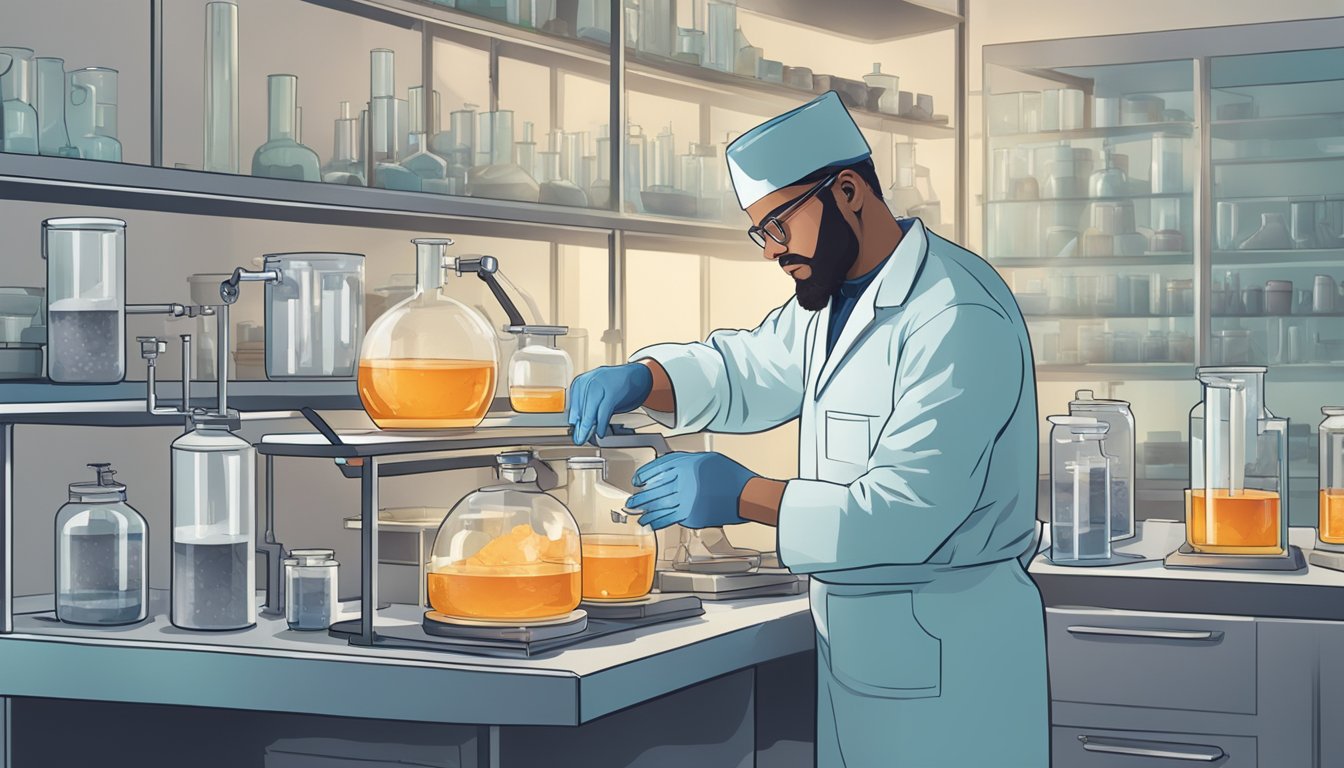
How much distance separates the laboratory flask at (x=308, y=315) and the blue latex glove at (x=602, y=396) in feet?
1.12

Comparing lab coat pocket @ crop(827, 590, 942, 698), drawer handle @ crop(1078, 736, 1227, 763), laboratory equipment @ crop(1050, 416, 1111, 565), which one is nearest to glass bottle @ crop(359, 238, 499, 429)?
lab coat pocket @ crop(827, 590, 942, 698)

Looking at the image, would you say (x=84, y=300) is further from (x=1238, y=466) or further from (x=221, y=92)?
(x=1238, y=466)

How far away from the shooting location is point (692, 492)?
176 cm

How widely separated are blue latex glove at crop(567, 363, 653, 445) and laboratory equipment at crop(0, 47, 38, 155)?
0.83 meters

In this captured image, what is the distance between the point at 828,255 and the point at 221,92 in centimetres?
99

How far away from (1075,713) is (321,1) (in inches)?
74.7

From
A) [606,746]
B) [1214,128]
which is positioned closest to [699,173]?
[606,746]

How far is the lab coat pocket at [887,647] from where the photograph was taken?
1855mm

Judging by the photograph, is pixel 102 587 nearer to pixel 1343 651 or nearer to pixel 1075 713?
pixel 1075 713

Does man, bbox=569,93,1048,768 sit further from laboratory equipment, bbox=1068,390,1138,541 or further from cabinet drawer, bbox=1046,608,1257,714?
laboratory equipment, bbox=1068,390,1138,541

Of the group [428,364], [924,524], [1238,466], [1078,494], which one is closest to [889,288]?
[924,524]

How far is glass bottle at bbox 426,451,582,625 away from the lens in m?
1.64

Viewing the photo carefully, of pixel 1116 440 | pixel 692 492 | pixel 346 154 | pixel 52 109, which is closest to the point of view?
pixel 692 492

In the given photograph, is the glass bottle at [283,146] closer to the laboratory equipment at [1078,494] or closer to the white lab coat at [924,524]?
the white lab coat at [924,524]
